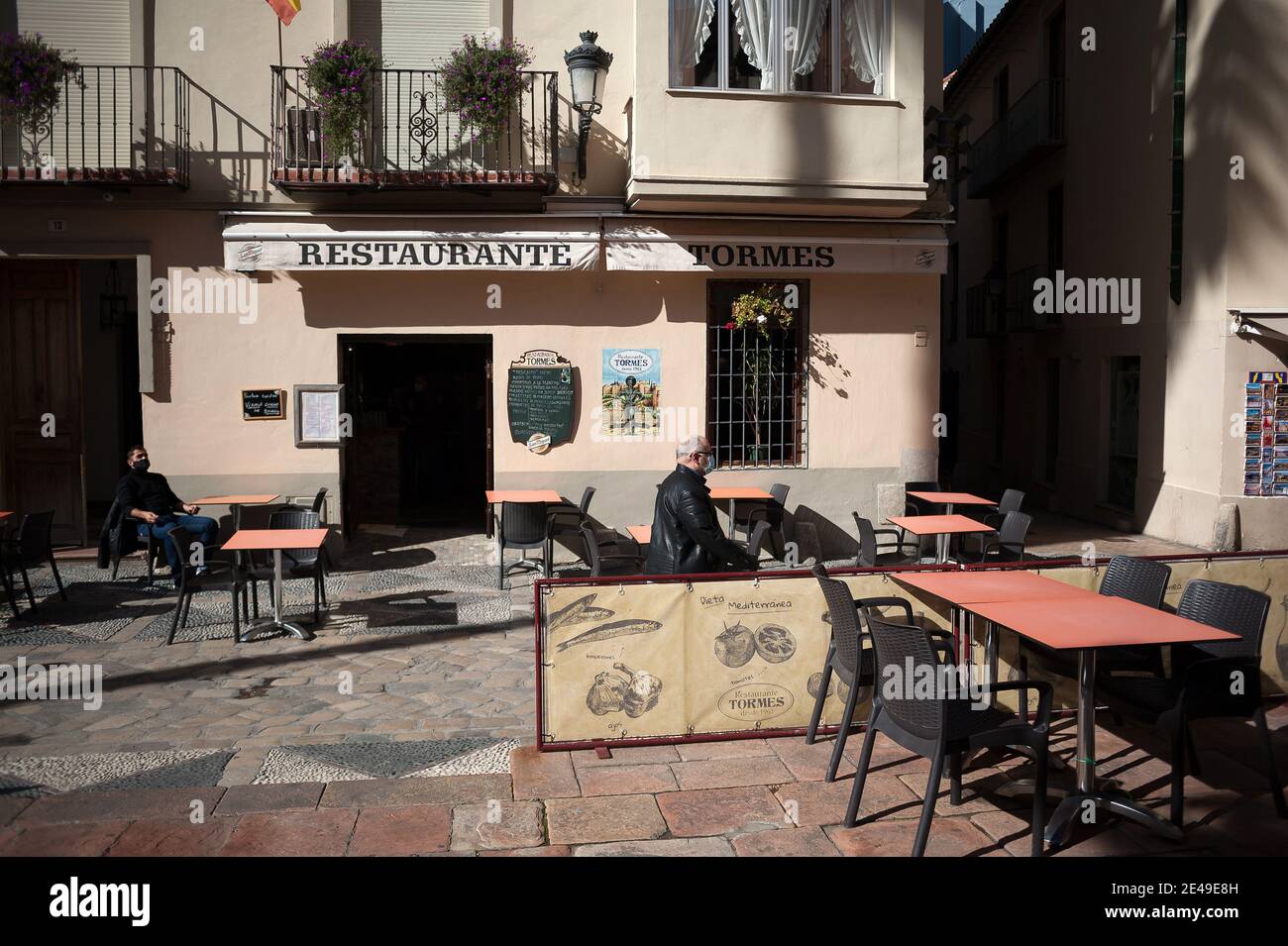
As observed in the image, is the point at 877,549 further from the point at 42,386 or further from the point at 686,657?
the point at 42,386

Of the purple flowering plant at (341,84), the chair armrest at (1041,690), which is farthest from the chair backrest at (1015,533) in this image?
the purple flowering plant at (341,84)

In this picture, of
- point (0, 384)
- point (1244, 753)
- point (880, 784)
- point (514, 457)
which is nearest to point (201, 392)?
point (0, 384)

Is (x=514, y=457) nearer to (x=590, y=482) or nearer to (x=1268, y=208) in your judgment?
(x=590, y=482)

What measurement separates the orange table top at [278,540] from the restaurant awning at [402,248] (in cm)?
400

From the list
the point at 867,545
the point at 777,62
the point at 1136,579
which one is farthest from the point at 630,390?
the point at 1136,579

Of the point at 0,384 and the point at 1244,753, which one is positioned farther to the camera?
the point at 0,384

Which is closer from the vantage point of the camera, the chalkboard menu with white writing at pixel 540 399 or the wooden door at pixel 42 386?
the chalkboard menu with white writing at pixel 540 399

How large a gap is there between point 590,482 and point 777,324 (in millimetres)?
2958

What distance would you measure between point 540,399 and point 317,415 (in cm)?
260

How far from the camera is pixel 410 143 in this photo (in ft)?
42.8

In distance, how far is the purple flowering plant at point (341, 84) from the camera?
12.2m

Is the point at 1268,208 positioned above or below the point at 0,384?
above

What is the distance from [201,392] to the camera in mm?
12820

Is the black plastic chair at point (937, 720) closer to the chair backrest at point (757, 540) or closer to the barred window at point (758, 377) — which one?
the chair backrest at point (757, 540)
